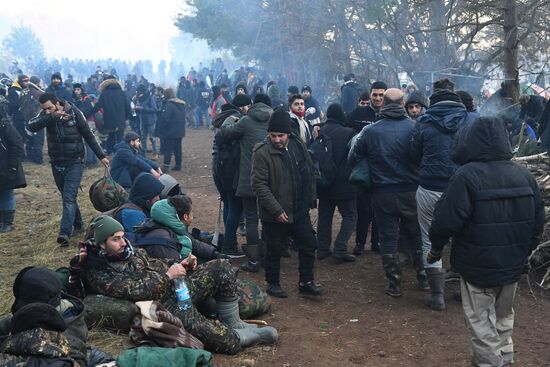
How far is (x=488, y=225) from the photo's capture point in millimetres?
3977

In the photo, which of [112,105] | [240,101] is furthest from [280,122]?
[112,105]

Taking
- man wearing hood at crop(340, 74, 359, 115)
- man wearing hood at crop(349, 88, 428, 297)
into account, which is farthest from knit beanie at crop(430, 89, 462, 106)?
man wearing hood at crop(340, 74, 359, 115)

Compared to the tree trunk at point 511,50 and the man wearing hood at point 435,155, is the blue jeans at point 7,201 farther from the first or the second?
the tree trunk at point 511,50

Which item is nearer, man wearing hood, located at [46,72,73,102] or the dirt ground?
the dirt ground

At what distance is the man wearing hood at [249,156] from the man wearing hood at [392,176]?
1501 mm

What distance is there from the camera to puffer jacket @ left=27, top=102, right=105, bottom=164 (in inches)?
298

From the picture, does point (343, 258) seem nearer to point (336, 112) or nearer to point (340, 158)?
point (340, 158)

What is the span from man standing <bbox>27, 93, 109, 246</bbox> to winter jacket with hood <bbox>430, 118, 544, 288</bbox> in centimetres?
503

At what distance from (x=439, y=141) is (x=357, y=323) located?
73.8 inches

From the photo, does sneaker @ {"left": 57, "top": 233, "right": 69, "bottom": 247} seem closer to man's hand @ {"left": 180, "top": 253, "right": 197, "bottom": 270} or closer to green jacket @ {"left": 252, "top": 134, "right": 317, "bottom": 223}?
green jacket @ {"left": 252, "top": 134, "right": 317, "bottom": 223}

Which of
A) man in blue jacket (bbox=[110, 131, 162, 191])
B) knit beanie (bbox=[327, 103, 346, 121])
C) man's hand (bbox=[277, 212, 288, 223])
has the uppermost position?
knit beanie (bbox=[327, 103, 346, 121])

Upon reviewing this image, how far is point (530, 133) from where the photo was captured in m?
10.6

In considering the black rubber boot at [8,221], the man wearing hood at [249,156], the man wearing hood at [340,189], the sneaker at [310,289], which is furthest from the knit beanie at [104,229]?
the black rubber boot at [8,221]

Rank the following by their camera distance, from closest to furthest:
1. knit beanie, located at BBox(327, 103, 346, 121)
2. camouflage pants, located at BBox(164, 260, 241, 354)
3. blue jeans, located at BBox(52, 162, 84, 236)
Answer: camouflage pants, located at BBox(164, 260, 241, 354)
knit beanie, located at BBox(327, 103, 346, 121)
blue jeans, located at BBox(52, 162, 84, 236)
